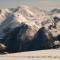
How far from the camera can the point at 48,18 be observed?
125 ft

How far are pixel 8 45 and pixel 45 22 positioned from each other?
259 inches

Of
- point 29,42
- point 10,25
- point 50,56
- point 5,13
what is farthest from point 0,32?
point 50,56

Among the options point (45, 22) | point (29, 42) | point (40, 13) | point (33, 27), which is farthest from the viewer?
point (40, 13)

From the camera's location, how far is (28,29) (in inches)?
1288

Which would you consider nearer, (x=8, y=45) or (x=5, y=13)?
(x=8, y=45)

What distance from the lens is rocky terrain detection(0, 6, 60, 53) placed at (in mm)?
29844

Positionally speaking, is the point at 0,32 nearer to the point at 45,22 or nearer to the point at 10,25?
the point at 10,25

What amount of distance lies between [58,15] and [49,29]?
7.73 meters

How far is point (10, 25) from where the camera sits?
37500mm

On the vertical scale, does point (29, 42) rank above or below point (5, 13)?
below

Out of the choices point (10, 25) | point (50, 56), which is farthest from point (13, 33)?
point (50, 56)

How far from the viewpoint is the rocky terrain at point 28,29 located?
2984cm

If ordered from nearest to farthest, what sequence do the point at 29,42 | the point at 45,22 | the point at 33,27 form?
1. the point at 29,42
2. the point at 33,27
3. the point at 45,22

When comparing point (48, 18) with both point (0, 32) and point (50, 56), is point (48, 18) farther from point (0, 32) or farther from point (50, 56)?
point (50, 56)
